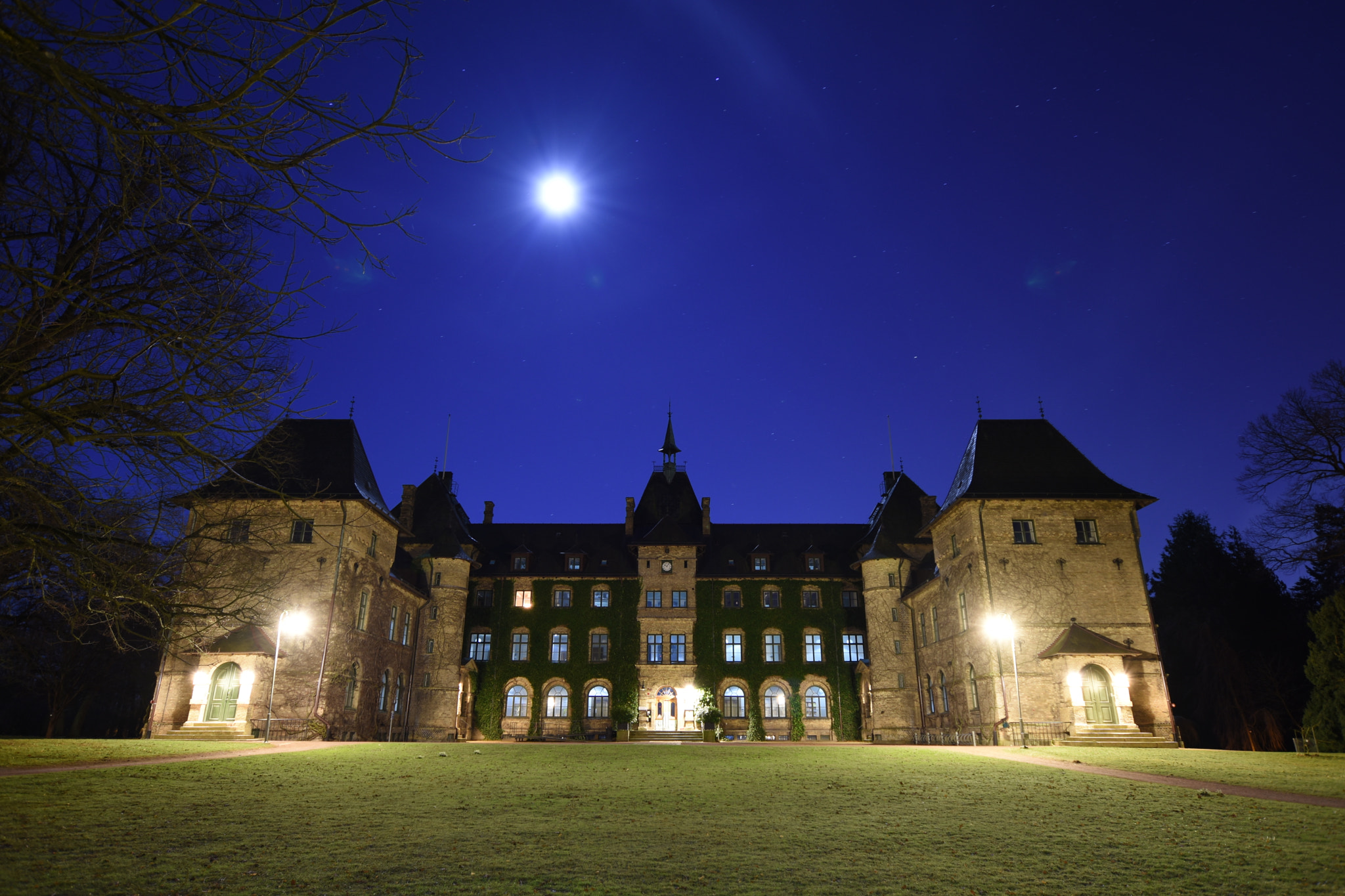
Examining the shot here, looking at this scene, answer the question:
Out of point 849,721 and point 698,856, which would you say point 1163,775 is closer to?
point 698,856

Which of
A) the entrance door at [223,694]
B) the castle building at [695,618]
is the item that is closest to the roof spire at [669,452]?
the castle building at [695,618]

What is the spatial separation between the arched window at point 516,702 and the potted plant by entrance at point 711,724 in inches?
379

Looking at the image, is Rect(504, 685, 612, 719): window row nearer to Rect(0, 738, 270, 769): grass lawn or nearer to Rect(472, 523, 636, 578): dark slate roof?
Rect(472, 523, 636, 578): dark slate roof

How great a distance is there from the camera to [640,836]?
23.6 ft

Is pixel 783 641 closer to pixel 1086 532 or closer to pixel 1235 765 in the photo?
pixel 1086 532

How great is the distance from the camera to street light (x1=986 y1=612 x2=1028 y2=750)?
27.4 meters

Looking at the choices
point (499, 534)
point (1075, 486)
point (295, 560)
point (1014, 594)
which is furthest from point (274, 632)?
point (1075, 486)

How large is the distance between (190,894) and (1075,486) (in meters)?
32.7

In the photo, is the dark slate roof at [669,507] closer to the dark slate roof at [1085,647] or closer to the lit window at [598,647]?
the lit window at [598,647]

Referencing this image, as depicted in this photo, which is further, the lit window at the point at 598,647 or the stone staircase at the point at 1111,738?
the lit window at the point at 598,647

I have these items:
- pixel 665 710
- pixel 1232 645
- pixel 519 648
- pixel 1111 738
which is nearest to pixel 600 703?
pixel 665 710

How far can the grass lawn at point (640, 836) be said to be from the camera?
5.27m

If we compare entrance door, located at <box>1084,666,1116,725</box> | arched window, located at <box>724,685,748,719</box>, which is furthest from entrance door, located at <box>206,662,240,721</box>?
entrance door, located at <box>1084,666,1116,725</box>

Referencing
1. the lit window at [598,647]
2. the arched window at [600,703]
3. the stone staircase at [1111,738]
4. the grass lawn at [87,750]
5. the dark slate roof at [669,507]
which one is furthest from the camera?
the dark slate roof at [669,507]
